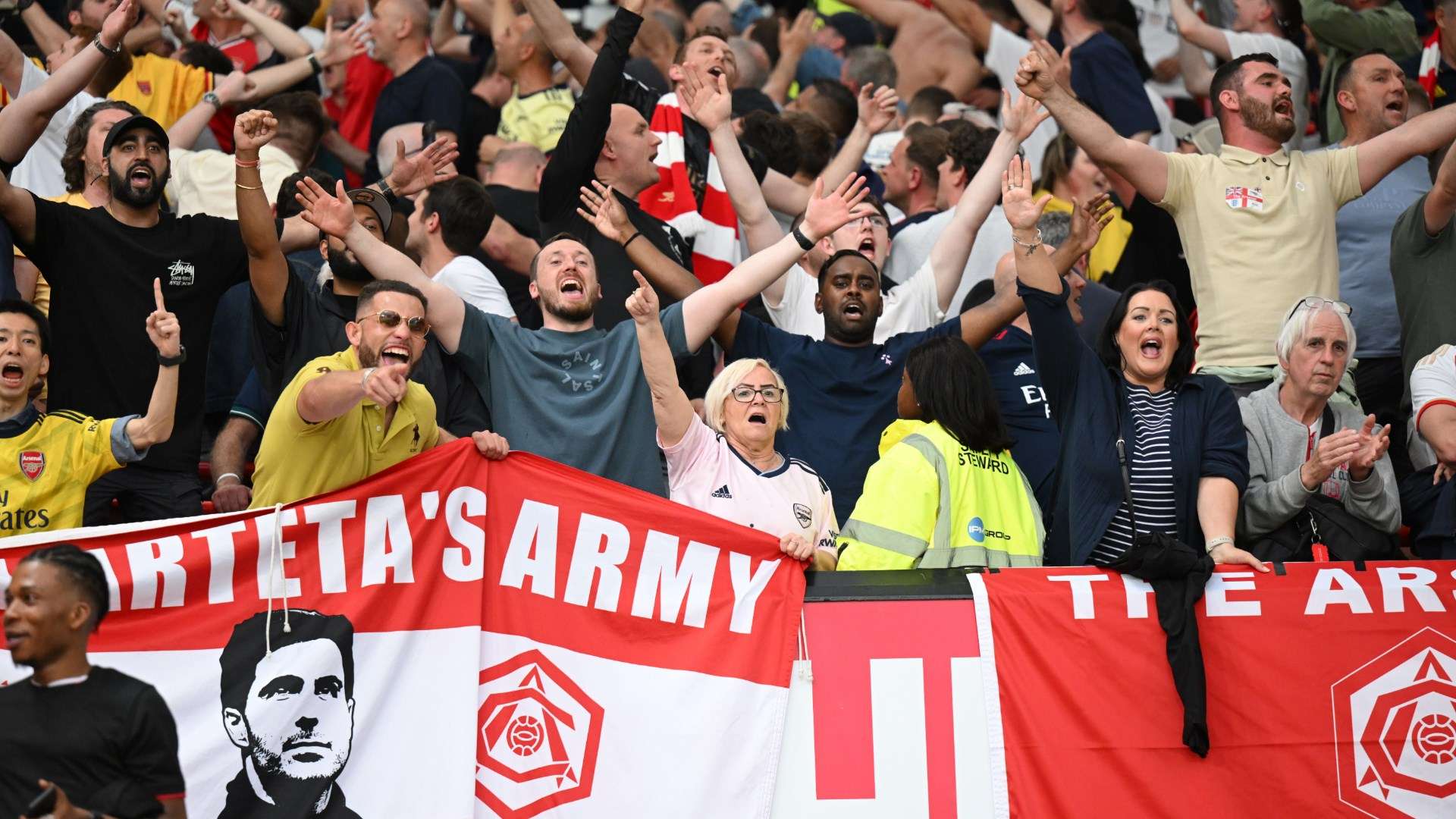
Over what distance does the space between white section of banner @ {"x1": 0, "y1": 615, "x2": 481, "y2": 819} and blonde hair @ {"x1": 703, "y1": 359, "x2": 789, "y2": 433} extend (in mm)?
1499

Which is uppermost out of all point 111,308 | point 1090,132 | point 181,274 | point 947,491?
point 1090,132

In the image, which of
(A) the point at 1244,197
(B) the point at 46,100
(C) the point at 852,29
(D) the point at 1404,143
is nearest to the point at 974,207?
(A) the point at 1244,197

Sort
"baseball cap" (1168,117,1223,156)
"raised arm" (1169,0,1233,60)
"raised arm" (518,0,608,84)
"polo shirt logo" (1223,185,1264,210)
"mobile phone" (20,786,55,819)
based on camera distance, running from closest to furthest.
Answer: "mobile phone" (20,786,55,819) → "polo shirt logo" (1223,185,1264,210) → "raised arm" (518,0,608,84) → "baseball cap" (1168,117,1223,156) → "raised arm" (1169,0,1233,60)

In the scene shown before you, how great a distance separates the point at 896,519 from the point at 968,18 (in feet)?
21.4

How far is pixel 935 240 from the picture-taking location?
9.59m

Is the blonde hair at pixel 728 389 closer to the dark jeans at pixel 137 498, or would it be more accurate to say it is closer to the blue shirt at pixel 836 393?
the blue shirt at pixel 836 393

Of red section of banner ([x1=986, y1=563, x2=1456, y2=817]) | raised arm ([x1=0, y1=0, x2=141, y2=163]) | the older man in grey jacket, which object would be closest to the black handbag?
the older man in grey jacket

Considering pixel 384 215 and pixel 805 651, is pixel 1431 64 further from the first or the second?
pixel 384 215

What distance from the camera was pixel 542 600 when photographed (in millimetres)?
6629

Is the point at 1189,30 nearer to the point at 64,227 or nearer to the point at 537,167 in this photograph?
the point at 537,167

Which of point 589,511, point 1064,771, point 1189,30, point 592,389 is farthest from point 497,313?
point 1189,30

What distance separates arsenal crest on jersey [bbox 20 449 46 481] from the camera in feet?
21.7

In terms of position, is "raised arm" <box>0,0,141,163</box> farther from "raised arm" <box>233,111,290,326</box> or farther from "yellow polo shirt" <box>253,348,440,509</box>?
"yellow polo shirt" <box>253,348,440,509</box>

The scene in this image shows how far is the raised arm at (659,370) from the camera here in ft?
23.2
